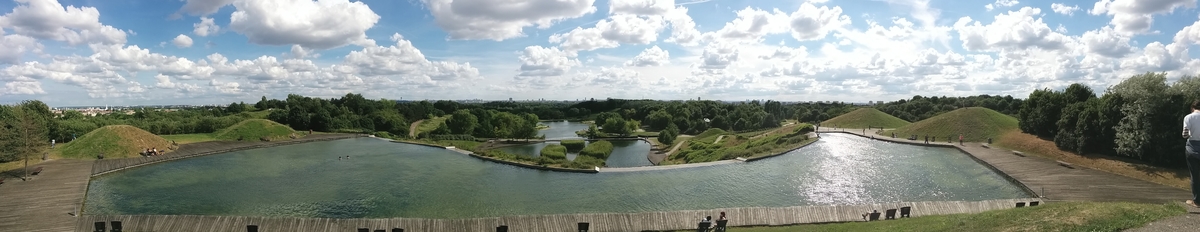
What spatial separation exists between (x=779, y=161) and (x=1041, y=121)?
27.6 metres

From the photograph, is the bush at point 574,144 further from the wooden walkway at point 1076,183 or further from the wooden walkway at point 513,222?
the wooden walkway at point 513,222

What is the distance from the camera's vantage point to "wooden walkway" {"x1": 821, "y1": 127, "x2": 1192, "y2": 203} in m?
28.0

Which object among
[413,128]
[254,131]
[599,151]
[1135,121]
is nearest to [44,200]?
[599,151]

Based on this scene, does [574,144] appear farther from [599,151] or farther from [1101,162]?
[1101,162]

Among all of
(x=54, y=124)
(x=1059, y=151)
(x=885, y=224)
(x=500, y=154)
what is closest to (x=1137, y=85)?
(x=1059, y=151)

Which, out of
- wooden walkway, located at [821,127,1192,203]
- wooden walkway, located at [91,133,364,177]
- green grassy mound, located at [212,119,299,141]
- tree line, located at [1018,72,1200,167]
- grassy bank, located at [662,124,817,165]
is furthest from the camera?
green grassy mound, located at [212,119,299,141]

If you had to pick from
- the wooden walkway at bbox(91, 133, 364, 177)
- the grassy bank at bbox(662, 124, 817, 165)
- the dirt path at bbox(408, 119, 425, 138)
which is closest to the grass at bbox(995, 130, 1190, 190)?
the grassy bank at bbox(662, 124, 817, 165)

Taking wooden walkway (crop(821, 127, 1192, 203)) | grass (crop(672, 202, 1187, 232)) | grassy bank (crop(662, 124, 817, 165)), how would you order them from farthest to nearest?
grassy bank (crop(662, 124, 817, 165))
wooden walkway (crop(821, 127, 1192, 203))
grass (crop(672, 202, 1187, 232))

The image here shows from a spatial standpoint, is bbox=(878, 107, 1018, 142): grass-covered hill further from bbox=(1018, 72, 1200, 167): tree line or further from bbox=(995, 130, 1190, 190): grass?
bbox=(1018, 72, 1200, 167): tree line

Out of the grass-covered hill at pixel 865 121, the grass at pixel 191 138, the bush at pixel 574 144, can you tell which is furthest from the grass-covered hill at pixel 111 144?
the grass-covered hill at pixel 865 121

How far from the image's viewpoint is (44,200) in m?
29.4

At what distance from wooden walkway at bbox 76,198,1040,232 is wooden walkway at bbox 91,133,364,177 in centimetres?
2598

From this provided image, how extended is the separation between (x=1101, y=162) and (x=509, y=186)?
44.4 metres

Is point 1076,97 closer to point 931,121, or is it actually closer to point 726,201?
point 931,121
